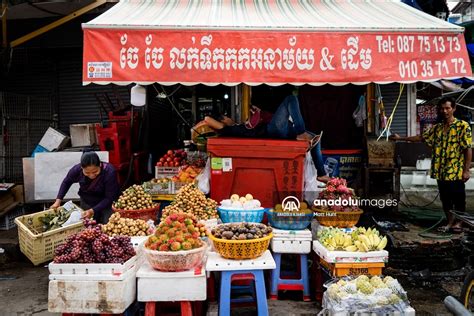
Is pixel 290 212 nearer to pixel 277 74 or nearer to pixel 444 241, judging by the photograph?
pixel 277 74

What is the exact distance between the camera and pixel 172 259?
11.6 ft

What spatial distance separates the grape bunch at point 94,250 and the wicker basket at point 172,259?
256 millimetres

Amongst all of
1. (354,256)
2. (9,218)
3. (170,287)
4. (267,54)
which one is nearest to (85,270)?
(170,287)

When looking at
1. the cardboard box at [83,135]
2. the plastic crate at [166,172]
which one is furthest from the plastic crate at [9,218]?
the plastic crate at [166,172]

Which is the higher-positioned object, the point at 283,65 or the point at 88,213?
Result: the point at 283,65

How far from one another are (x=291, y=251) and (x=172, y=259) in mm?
1684

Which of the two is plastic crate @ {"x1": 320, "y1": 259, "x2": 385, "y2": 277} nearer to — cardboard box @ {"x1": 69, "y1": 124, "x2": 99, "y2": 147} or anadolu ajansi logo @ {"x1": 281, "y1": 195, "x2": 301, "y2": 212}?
anadolu ajansi logo @ {"x1": 281, "y1": 195, "x2": 301, "y2": 212}

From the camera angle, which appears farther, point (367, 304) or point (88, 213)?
point (88, 213)

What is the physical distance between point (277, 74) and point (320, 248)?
208 centimetres

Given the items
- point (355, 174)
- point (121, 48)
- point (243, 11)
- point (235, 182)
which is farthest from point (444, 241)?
point (121, 48)

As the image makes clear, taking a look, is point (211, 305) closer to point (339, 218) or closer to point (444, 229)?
point (339, 218)

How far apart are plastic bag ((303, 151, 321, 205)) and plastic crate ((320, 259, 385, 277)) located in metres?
→ 1.50

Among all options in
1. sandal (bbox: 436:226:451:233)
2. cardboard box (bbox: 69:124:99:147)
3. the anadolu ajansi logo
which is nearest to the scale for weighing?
the anadolu ajansi logo

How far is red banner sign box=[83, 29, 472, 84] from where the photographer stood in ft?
15.8
